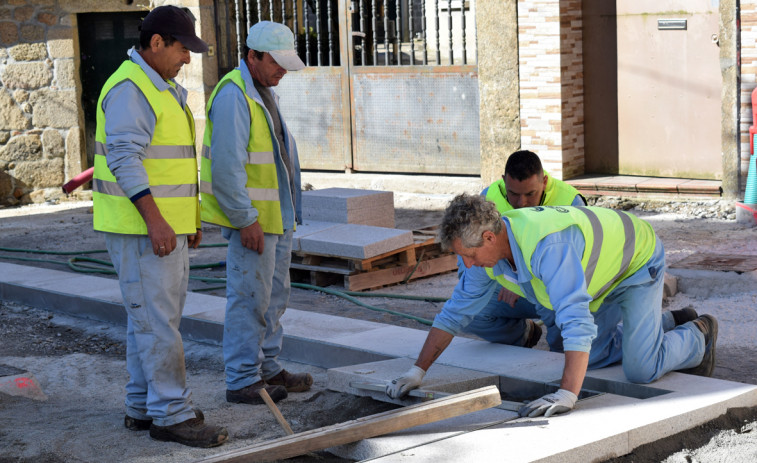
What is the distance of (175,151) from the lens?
436cm

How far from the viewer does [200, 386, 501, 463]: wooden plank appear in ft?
12.5

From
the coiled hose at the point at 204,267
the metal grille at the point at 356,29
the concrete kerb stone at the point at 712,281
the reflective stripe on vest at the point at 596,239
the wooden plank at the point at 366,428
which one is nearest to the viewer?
the wooden plank at the point at 366,428

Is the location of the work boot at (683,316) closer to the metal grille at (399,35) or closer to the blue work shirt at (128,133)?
the blue work shirt at (128,133)

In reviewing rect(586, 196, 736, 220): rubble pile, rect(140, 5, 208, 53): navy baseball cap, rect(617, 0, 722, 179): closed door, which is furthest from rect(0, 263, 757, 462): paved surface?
rect(617, 0, 722, 179): closed door

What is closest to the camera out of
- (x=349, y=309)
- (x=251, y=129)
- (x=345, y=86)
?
(x=251, y=129)

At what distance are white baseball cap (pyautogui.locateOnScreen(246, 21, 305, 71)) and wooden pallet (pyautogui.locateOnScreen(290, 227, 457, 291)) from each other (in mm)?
2780

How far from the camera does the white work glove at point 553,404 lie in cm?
387

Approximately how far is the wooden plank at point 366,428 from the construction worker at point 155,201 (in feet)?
1.76

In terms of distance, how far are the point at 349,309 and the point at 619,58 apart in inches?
188

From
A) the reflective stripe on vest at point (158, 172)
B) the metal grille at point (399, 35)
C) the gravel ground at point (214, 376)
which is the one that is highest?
the metal grille at point (399, 35)

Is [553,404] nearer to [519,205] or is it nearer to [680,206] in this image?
[519,205]

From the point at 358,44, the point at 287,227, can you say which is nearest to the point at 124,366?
the point at 287,227

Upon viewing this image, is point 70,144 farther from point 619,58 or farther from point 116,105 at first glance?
point 116,105

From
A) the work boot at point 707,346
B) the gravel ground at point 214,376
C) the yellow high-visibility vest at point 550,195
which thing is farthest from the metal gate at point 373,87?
the work boot at point 707,346
